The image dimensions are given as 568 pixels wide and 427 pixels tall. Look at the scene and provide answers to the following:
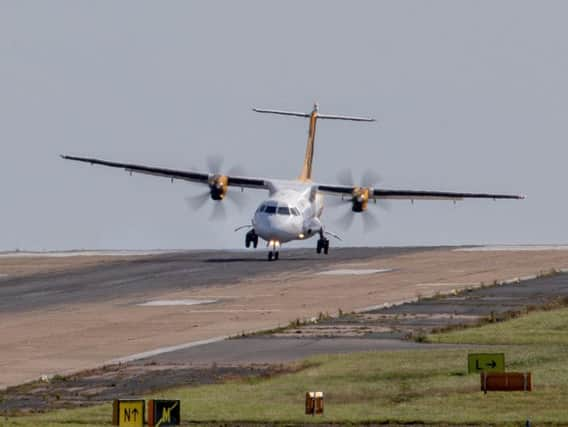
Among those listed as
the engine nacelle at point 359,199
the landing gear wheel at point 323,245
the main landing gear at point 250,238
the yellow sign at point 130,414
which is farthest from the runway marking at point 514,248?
the yellow sign at point 130,414

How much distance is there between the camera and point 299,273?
64.2 m

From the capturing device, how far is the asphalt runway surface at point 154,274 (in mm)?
56438

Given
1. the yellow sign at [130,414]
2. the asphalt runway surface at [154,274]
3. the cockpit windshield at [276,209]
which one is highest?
the cockpit windshield at [276,209]

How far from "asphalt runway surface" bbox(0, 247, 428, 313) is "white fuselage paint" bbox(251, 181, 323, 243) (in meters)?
1.29

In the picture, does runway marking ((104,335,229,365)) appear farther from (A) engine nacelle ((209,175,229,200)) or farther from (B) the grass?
(A) engine nacelle ((209,175,229,200))

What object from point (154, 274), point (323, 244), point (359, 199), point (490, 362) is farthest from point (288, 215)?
point (490, 362)

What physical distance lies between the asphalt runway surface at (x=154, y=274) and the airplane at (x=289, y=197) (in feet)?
4.13

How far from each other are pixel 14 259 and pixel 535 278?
32370 millimetres

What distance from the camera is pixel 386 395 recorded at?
91.9ft

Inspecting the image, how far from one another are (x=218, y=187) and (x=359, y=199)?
291 inches

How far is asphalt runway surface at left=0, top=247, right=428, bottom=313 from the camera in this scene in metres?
56.4

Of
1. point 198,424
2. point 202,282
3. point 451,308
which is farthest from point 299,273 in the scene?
point 198,424

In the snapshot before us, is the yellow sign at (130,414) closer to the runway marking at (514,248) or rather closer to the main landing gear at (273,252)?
the main landing gear at (273,252)

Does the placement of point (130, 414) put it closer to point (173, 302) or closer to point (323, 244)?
point (173, 302)
